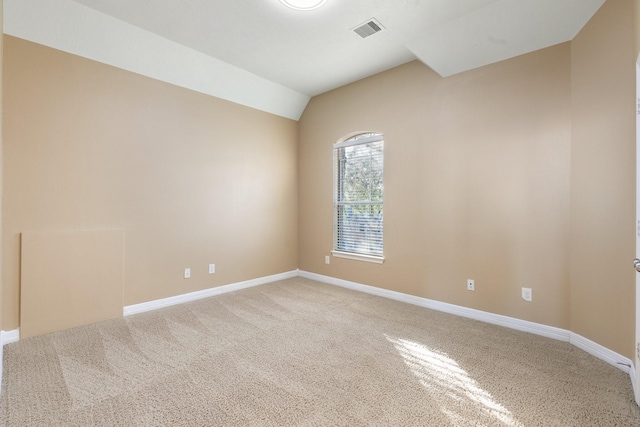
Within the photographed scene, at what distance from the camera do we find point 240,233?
4227mm

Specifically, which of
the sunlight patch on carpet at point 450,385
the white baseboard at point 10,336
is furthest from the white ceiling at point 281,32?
the sunlight patch on carpet at point 450,385

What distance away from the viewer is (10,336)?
250cm

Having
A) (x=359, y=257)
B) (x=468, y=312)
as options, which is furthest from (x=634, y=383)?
(x=359, y=257)

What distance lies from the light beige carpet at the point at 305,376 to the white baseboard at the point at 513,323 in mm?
79

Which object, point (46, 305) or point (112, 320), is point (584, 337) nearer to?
point (112, 320)

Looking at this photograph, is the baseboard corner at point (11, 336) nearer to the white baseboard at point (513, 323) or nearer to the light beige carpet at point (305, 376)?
the light beige carpet at point (305, 376)

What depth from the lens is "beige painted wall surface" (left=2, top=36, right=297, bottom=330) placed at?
2.59 meters

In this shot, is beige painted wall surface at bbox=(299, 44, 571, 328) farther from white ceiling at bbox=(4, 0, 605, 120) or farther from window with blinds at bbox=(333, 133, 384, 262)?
white ceiling at bbox=(4, 0, 605, 120)

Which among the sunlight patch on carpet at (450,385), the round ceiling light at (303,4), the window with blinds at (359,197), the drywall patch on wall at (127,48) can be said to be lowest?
the sunlight patch on carpet at (450,385)

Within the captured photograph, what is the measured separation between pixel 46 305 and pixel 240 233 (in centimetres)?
211

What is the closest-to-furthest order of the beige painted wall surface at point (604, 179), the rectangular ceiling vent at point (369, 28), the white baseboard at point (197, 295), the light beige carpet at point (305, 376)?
the light beige carpet at point (305, 376) → the beige painted wall surface at point (604, 179) → the rectangular ceiling vent at point (369, 28) → the white baseboard at point (197, 295)

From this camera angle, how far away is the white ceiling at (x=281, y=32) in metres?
2.48

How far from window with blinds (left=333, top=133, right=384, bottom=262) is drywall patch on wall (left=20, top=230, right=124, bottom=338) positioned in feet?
9.10

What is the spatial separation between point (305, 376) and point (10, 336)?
2.55 metres
